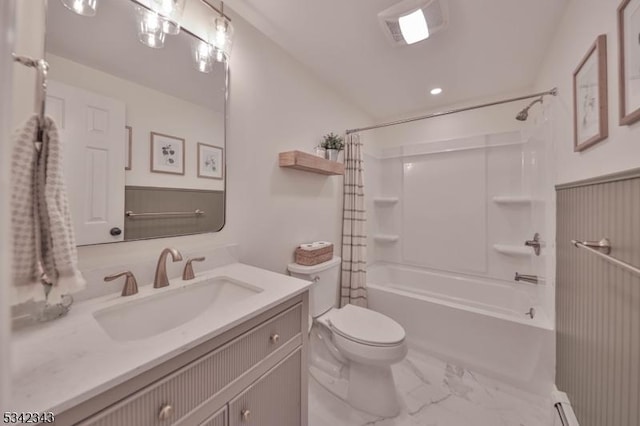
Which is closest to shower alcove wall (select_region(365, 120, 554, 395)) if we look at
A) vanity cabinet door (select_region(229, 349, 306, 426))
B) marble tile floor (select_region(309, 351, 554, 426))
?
marble tile floor (select_region(309, 351, 554, 426))

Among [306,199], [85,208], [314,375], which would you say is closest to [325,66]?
[306,199]

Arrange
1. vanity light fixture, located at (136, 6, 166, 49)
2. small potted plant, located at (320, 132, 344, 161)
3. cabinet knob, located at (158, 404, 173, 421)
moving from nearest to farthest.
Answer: cabinet knob, located at (158, 404, 173, 421), vanity light fixture, located at (136, 6, 166, 49), small potted plant, located at (320, 132, 344, 161)

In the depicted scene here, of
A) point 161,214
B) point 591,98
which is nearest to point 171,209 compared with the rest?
point 161,214

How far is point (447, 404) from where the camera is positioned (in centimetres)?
151

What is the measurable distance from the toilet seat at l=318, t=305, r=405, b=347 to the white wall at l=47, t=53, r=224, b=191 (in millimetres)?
1091

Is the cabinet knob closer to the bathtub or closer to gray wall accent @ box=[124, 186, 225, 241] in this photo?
gray wall accent @ box=[124, 186, 225, 241]

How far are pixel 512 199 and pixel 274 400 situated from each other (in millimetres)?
2525

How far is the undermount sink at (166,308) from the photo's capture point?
2.80ft

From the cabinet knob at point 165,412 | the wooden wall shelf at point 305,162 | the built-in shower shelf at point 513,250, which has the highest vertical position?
the wooden wall shelf at point 305,162

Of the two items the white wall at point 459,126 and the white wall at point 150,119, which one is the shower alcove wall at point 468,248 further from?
the white wall at point 150,119

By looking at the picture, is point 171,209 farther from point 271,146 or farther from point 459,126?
point 459,126

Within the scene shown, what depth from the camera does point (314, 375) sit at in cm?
171

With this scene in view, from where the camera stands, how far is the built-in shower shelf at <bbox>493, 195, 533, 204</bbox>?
223 cm

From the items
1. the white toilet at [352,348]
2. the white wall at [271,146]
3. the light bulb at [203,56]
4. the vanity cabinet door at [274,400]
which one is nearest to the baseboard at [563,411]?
the white toilet at [352,348]
